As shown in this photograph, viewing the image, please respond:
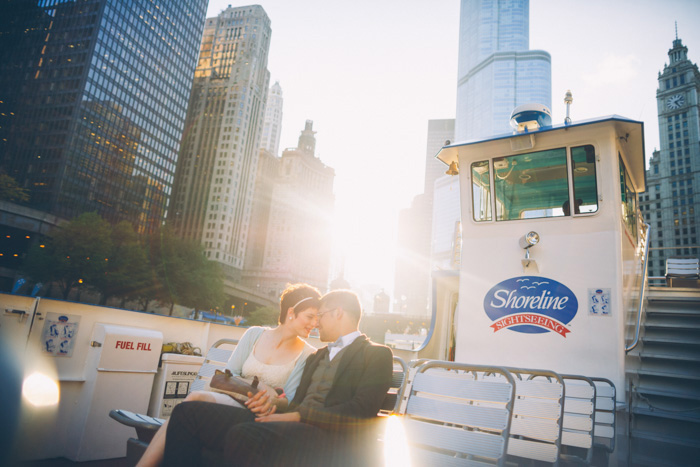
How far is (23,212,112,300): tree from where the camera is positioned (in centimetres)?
3394

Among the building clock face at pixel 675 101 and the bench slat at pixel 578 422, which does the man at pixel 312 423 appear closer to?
the bench slat at pixel 578 422

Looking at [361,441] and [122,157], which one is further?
[122,157]

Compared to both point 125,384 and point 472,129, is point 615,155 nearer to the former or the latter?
point 125,384

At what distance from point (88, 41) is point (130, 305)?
51138 mm

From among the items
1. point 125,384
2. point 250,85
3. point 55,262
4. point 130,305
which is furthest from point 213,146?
point 125,384

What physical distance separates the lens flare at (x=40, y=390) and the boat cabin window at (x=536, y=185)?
664 cm

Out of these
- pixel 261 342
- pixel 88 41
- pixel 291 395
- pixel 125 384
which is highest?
pixel 88 41

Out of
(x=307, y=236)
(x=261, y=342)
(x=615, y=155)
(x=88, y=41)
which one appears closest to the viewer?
(x=261, y=342)

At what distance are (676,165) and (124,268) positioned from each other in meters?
114

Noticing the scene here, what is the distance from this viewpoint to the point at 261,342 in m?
3.86

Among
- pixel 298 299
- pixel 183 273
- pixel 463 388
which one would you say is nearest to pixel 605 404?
pixel 463 388

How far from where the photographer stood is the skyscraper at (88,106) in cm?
6719

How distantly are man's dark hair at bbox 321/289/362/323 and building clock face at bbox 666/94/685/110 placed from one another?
125 meters

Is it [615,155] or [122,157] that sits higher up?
[122,157]
